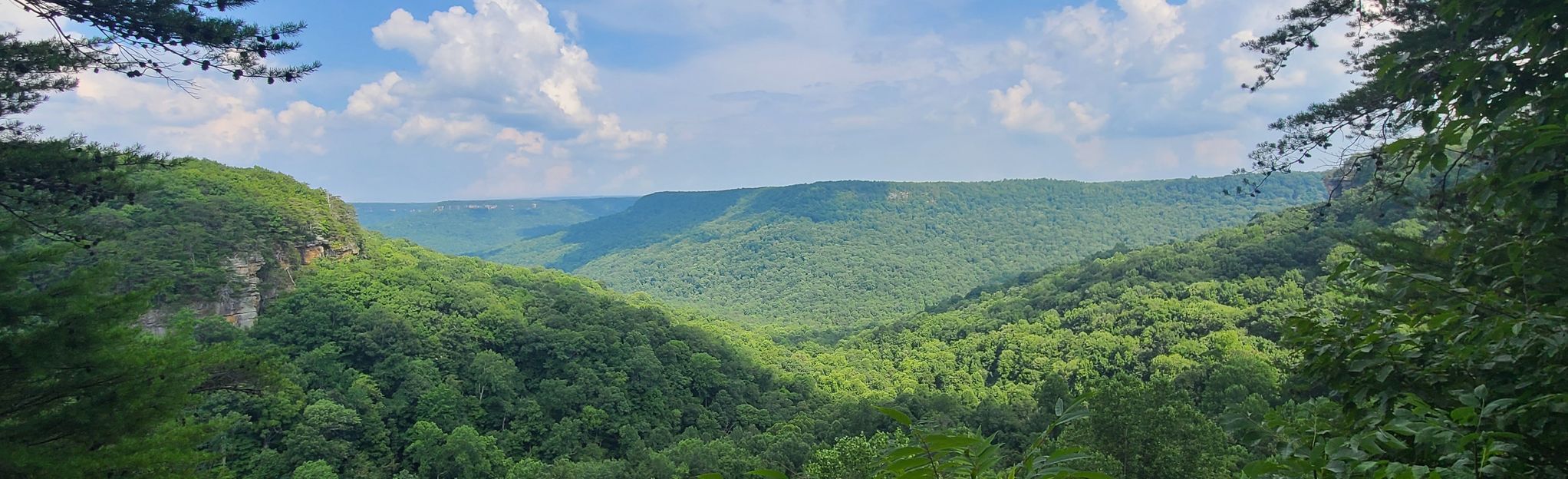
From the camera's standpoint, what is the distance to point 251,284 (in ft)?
111

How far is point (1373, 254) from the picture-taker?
707cm

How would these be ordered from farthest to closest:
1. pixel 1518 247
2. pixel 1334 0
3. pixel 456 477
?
pixel 456 477, pixel 1334 0, pixel 1518 247

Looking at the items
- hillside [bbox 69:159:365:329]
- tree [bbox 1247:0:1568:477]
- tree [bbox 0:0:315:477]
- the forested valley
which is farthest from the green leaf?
hillside [bbox 69:159:365:329]

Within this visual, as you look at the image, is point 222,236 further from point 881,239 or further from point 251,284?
point 881,239

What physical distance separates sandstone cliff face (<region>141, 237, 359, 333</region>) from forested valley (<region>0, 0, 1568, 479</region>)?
0.16 metres

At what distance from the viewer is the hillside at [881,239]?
4820 inches

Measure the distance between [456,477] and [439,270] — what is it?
80.0 feet

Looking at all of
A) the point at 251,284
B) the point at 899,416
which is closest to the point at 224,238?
the point at 251,284

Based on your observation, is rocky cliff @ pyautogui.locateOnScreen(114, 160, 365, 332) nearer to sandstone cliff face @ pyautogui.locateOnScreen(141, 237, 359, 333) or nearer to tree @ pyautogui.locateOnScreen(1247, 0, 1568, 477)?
sandstone cliff face @ pyautogui.locateOnScreen(141, 237, 359, 333)

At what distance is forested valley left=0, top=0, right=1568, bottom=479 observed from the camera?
8.09 ft

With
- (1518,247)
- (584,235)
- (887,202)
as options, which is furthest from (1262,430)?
(584,235)

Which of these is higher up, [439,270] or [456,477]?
[439,270]

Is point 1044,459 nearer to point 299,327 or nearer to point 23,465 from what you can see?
point 23,465

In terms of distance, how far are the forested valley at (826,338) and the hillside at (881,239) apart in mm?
18728
